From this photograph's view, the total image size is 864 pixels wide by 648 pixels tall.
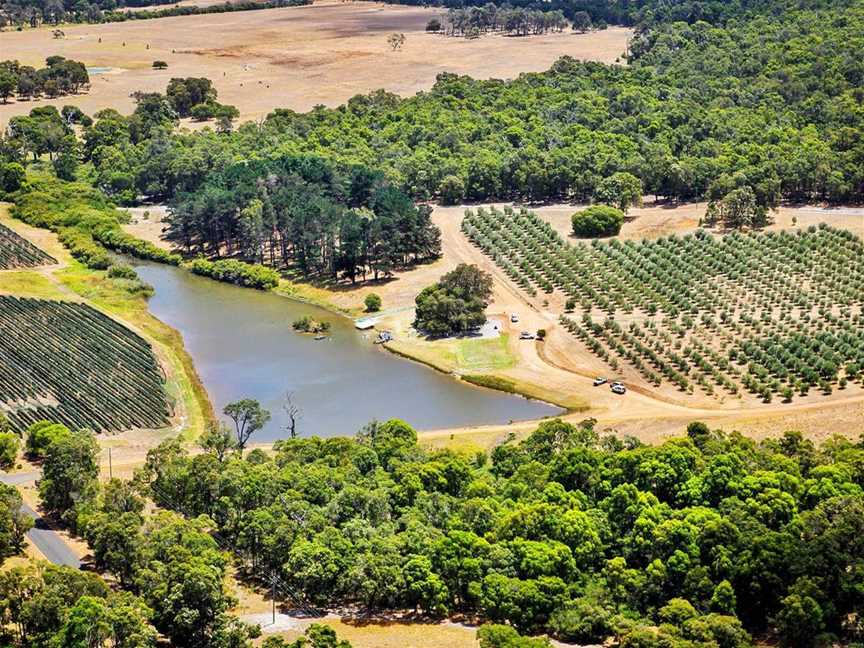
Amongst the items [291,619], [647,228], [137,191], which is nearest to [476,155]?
[647,228]

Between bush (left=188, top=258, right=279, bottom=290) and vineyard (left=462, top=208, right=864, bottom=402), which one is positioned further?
bush (left=188, top=258, right=279, bottom=290)

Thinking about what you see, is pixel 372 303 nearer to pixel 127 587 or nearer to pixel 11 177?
pixel 127 587

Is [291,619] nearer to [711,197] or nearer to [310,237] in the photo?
[310,237]

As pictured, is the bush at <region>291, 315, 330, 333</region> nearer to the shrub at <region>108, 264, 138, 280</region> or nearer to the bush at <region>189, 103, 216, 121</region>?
the shrub at <region>108, 264, 138, 280</region>

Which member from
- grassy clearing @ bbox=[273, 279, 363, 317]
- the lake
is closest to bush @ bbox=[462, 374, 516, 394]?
the lake

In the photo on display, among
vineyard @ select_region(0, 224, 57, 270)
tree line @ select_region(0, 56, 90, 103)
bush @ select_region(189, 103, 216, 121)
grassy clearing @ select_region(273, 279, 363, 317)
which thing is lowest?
grassy clearing @ select_region(273, 279, 363, 317)

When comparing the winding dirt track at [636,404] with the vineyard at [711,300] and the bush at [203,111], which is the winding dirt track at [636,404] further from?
the bush at [203,111]

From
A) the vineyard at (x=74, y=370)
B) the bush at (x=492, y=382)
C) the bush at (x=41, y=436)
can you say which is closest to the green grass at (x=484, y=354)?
the bush at (x=492, y=382)
